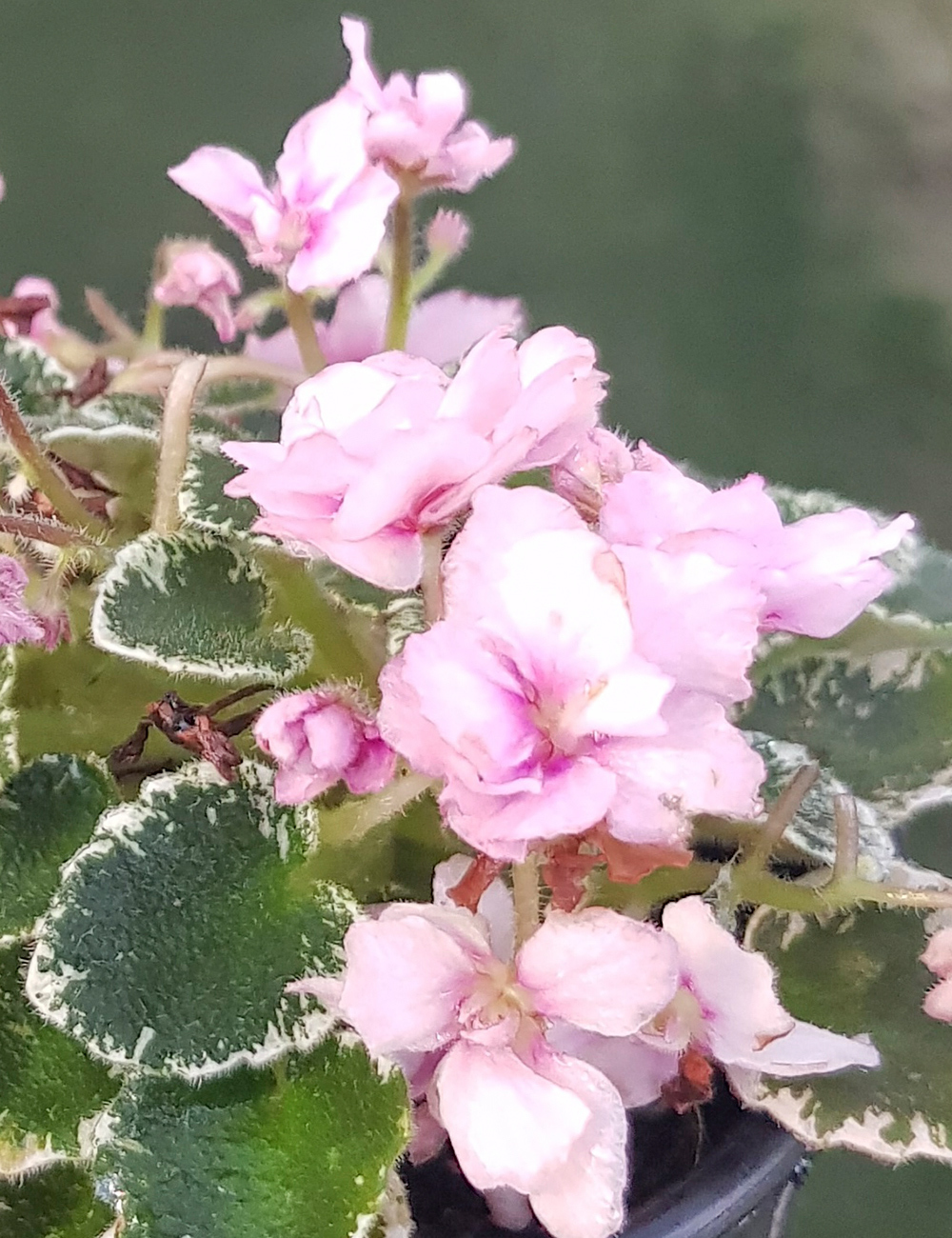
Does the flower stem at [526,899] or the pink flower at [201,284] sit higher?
the pink flower at [201,284]

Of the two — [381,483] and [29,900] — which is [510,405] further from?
[29,900]

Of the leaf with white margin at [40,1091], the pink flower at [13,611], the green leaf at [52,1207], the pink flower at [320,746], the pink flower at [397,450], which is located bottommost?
the green leaf at [52,1207]

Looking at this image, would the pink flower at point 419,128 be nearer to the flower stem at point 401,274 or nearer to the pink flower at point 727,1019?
the flower stem at point 401,274

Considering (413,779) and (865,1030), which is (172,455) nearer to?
(413,779)

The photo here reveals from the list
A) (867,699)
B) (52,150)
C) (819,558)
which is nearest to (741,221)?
(52,150)

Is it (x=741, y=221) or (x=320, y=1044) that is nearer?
(x=320, y=1044)

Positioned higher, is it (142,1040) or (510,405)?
(510,405)

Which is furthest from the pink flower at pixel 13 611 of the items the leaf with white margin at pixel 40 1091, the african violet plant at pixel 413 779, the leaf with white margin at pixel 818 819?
the leaf with white margin at pixel 818 819
